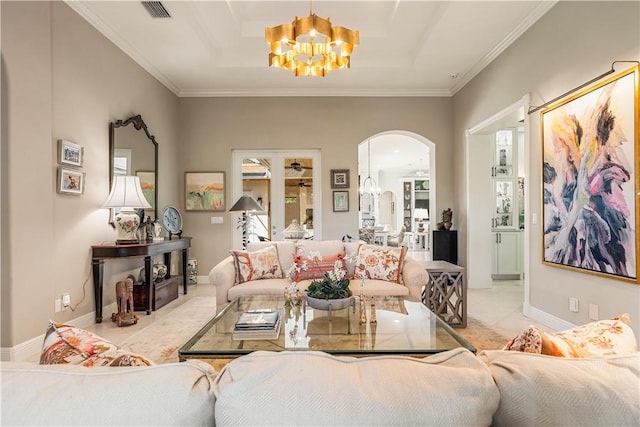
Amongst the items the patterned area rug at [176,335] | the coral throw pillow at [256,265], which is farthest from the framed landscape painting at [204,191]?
the coral throw pillow at [256,265]

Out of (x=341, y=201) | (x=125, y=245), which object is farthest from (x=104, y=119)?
(x=341, y=201)

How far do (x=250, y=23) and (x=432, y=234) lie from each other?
154 inches

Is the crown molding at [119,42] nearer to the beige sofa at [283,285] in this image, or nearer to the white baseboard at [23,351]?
the beige sofa at [283,285]

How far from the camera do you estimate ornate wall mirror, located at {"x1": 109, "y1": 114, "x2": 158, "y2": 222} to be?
161 inches

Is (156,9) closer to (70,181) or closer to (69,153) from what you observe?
(69,153)

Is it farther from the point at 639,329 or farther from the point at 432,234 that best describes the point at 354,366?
the point at 432,234

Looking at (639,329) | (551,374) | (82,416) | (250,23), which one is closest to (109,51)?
(250,23)

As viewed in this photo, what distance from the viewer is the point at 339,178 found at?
5.86 meters

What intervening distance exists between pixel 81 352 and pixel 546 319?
395 cm

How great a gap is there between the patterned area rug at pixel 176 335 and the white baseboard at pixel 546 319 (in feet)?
1.91

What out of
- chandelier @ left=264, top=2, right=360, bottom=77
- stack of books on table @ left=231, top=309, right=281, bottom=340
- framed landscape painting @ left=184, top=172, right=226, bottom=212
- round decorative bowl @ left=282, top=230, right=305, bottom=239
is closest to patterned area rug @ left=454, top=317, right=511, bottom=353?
stack of books on table @ left=231, top=309, right=281, bottom=340

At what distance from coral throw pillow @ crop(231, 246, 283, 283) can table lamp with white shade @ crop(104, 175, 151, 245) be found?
121 centimetres

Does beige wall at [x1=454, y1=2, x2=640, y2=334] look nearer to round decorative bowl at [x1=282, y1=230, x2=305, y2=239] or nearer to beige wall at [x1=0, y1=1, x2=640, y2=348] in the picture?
beige wall at [x1=0, y1=1, x2=640, y2=348]

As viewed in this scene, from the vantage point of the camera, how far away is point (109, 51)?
13.1 ft
